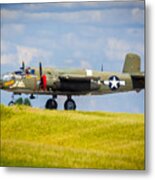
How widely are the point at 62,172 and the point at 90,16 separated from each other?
627 millimetres

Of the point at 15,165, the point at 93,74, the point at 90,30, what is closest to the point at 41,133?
the point at 15,165

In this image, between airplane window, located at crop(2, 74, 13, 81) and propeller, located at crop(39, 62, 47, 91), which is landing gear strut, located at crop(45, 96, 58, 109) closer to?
propeller, located at crop(39, 62, 47, 91)

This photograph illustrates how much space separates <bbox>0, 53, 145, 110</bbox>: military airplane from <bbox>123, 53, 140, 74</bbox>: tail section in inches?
0.9

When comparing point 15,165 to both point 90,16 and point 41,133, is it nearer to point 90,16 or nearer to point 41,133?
point 41,133

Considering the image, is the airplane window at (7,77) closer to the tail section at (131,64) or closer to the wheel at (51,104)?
the wheel at (51,104)

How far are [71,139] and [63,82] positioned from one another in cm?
23

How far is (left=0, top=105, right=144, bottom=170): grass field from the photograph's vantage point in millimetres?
2047

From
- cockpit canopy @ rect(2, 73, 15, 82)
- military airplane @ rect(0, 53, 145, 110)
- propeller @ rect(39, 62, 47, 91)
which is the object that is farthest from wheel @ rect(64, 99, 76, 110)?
cockpit canopy @ rect(2, 73, 15, 82)

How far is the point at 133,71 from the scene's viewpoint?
2055 millimetres

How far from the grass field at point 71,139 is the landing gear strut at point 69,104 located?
0.06ft

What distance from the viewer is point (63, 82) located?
2.11m

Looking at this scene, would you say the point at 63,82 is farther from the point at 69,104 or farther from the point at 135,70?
the point at 135,70

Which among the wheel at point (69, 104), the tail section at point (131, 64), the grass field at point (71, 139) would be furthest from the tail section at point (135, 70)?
the wheel at point (69, 104)

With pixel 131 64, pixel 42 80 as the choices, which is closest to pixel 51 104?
pixel 42 80
